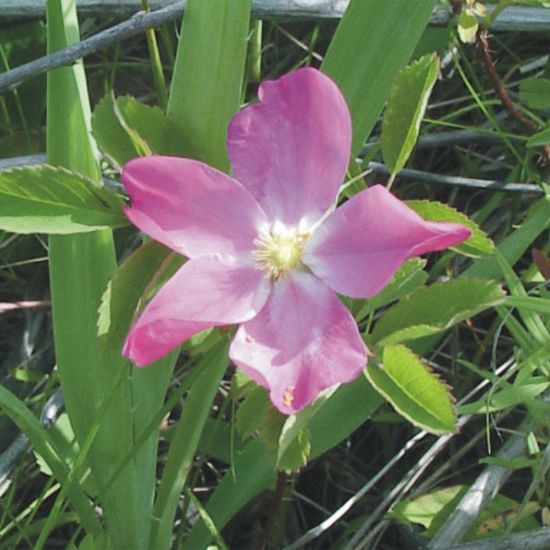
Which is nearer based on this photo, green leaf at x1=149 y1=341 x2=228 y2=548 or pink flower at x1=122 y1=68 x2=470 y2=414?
pink flower at x1=122 y1=68 x2=470 y2=414

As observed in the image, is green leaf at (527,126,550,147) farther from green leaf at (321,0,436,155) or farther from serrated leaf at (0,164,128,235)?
serrated leaf at (0,164,128,235)

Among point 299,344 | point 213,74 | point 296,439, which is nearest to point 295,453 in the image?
point 296,439

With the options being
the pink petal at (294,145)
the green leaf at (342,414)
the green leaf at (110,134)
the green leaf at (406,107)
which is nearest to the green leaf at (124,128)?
the green leaf at (110,134)

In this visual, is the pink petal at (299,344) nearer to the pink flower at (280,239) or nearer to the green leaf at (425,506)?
the pink flower at (280,239)

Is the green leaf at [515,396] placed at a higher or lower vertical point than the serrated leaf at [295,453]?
lower

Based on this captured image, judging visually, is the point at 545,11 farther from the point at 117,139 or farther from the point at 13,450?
the point at 13,450

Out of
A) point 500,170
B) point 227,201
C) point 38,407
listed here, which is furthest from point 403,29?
point 38,407

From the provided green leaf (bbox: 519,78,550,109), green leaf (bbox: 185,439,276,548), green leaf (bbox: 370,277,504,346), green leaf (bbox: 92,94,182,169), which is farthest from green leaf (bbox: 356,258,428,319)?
green leaf (bbox: 519,78,550,109)
